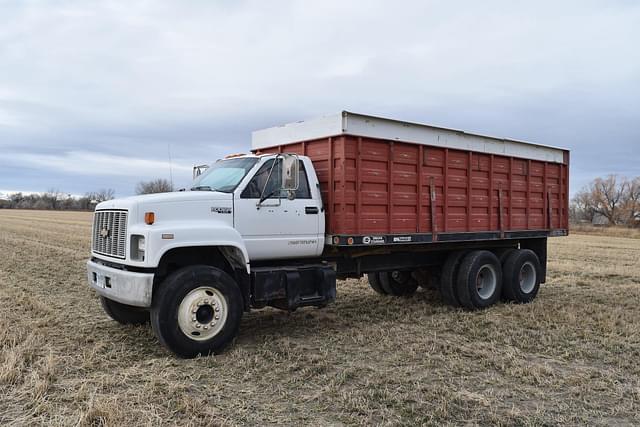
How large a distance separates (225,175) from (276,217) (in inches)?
35.4

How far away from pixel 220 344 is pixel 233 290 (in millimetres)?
638

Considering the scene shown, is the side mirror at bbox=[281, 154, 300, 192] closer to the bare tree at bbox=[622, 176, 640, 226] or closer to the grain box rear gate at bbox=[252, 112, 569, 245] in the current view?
the grain box rear gate at bbox=[252, 112, 569, 245]

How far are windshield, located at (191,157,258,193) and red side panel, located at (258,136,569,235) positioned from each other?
3.62 feet

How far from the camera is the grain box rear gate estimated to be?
Result: 7.49m

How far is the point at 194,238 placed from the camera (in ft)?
20.5

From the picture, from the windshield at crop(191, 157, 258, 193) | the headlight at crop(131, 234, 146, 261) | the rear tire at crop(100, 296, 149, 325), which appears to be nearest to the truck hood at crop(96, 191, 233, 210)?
the windshield at crop(191, 157, 258, 193)

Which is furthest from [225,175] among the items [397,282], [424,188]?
[397,282]

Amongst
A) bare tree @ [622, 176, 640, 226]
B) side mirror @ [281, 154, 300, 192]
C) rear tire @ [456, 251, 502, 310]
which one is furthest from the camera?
bare tree @ [622, 176, 640, 226]

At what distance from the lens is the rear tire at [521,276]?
32.1 feet

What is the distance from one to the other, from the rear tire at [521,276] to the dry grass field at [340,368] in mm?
531

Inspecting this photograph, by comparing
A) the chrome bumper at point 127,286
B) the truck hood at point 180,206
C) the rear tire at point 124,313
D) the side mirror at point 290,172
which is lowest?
the rear tire at point 124,313

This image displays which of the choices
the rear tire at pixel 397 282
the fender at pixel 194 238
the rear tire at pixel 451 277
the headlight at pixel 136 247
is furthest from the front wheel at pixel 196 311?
the rear tire at pixel 397 282

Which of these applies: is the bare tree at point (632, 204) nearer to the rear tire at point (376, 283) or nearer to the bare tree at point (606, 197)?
the bare tree at point (606, 197)

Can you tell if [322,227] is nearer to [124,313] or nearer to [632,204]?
[124,313]
